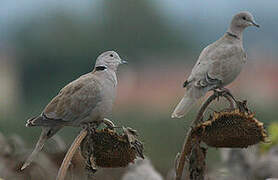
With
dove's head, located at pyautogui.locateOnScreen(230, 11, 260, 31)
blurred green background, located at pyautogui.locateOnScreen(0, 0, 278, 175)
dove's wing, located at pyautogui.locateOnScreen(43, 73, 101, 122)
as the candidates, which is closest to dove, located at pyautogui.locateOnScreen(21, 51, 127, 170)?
dove's wing, located at pyautogui.locateOnScreen(43, 73, 101, 122)

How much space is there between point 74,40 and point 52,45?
1.86 metres

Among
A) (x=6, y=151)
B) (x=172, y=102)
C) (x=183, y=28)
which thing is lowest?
(x=183, y=28)

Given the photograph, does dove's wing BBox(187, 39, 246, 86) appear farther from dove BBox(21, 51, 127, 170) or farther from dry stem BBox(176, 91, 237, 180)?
dove BBox(21, 51, 127, 170)

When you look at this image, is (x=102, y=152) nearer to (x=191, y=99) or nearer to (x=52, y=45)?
(x=191, y=99)

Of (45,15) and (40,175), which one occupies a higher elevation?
(40,175)

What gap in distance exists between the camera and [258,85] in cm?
4291

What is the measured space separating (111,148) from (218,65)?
4.38 feet

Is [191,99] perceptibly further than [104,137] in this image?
Yes

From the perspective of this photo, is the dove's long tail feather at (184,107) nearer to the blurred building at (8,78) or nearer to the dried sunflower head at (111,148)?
the dried sunflower head at (111,148)

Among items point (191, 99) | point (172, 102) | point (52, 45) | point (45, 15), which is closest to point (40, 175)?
point (191, 99)

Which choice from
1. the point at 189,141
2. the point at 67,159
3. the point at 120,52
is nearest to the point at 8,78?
the point at 120,52

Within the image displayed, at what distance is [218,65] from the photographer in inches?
226

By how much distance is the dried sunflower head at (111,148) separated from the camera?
4.70 meters

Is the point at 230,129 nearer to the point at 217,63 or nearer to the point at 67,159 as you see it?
the point at 67,159
